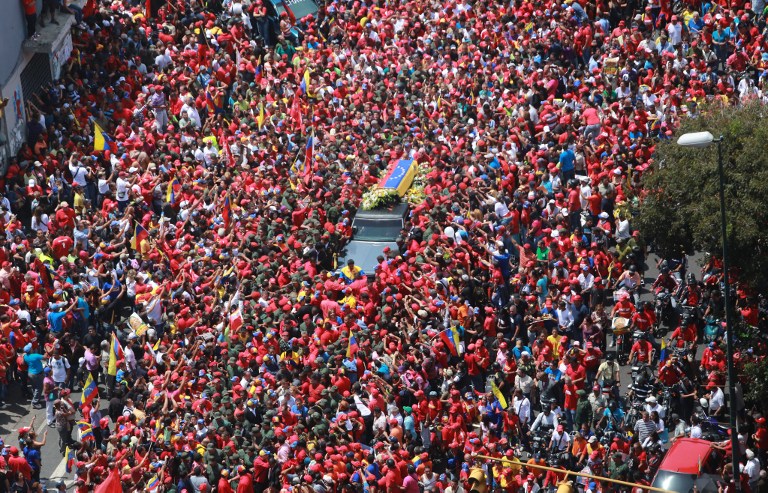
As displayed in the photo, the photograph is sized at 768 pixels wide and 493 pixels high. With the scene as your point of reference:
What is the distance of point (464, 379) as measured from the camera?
3189 cm

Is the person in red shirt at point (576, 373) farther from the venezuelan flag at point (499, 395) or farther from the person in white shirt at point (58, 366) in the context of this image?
the person in white shirt at point (58, 366)

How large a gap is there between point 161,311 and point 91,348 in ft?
5.41

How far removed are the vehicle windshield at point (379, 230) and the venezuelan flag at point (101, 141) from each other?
737 centimetres

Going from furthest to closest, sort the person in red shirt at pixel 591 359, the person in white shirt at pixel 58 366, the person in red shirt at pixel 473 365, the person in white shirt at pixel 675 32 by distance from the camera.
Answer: the person in white shirt at pixel 675 32 < the person in white shirt at pixel 58 366 < the person in red shirt at pixel 473 365 < the person in red shirt at pixel 591 359

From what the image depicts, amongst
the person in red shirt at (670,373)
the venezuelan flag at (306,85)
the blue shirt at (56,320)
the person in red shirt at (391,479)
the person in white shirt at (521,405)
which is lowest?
the person in red shirt at (391,479)

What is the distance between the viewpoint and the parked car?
35344 mm

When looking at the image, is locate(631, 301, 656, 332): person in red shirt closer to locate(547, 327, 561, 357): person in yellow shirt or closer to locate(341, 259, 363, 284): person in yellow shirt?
locate(547, 327, 561, 357): person in yellow shirt

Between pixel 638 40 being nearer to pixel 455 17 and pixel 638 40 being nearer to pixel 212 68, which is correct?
pixel 455 17

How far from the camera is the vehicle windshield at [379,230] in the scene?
35844 millimetres

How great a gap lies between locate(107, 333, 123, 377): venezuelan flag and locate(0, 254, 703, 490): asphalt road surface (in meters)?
0.97

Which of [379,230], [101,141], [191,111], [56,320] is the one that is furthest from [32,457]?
[191,111]

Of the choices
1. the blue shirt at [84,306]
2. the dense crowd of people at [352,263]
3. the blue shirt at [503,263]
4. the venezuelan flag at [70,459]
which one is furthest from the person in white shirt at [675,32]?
→ the venezuelan flag at [70,459]

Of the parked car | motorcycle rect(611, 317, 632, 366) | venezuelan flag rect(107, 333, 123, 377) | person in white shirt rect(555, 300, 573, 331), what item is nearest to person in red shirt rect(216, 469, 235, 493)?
venezuelan flag rect(107, 333, 123, 377)

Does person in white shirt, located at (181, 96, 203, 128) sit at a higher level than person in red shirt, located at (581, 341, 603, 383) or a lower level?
higher
